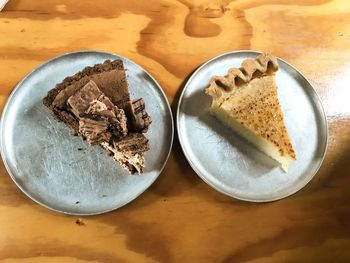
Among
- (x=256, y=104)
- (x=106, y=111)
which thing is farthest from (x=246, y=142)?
(x=106, y=111)

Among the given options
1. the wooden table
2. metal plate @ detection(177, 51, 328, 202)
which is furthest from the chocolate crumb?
metal plate @ detection(177, 51, 328, 202)

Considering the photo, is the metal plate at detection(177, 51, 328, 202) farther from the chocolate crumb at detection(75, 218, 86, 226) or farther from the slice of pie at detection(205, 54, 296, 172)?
the chocolate crumb at detection(75, 218, 86, 226)

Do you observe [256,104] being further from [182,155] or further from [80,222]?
[80,222]

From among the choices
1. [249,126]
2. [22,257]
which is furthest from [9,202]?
[249,126]

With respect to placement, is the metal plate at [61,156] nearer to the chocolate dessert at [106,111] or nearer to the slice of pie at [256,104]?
the chocolate dessert at [106,111]

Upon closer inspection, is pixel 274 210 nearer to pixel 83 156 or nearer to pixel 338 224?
pixel 338 224
